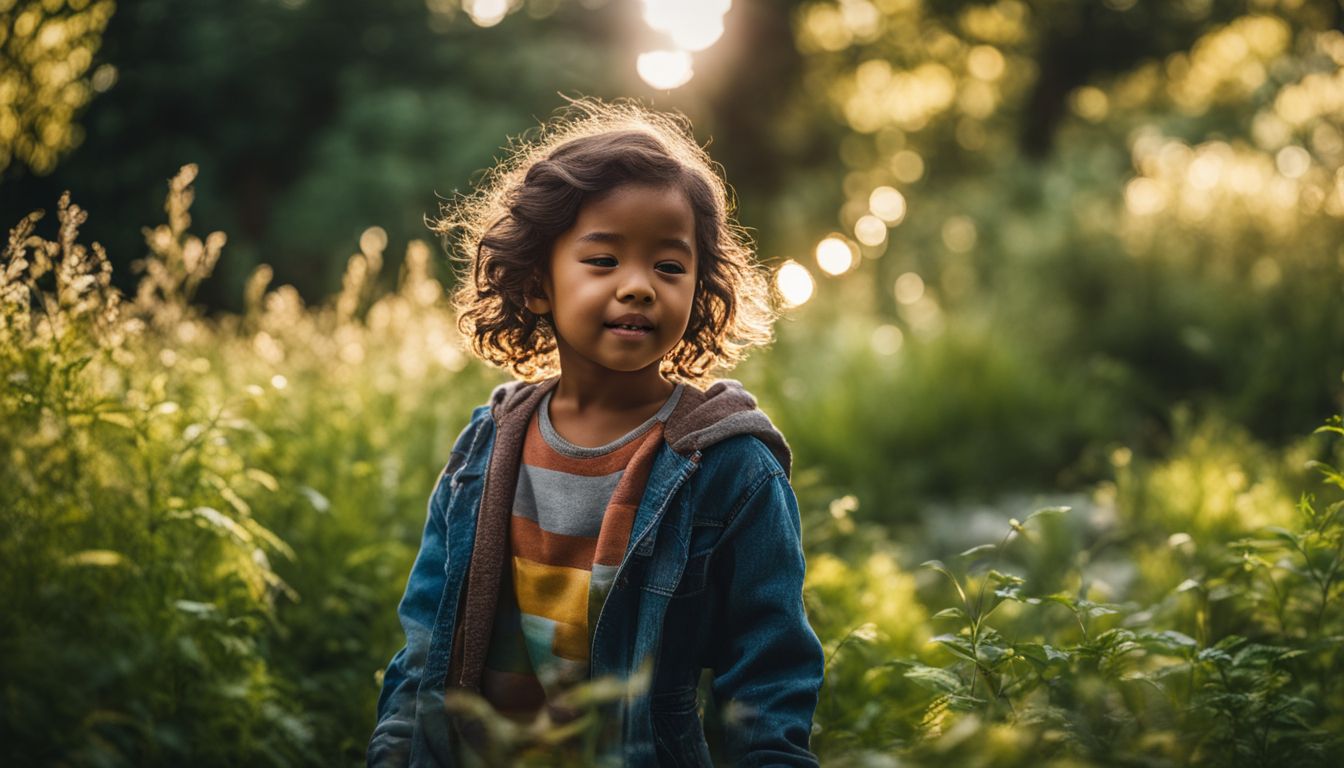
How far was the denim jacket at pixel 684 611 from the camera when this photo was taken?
1.85 meters

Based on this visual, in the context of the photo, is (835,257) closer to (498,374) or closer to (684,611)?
(498,374)

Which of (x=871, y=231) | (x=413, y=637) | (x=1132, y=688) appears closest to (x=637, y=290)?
(x=413, y=637)

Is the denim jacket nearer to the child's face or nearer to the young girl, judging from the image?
the young girl

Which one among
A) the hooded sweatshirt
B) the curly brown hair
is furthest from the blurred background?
the curly brown hair

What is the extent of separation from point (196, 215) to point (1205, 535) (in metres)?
14.2

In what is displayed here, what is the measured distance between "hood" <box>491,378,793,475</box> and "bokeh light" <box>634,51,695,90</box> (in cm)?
1495

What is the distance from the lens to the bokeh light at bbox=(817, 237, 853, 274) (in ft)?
34.9

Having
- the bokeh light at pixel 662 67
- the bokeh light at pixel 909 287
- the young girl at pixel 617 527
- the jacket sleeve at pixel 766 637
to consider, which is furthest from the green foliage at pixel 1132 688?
the bokeh light at pixel 662 67

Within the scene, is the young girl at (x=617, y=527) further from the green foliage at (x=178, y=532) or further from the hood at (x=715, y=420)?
the green foliage at (x=178, y=532)

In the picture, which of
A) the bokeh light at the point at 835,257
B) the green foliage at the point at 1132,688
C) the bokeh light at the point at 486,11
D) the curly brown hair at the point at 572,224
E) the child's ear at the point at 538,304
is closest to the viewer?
the green foliage at the point at 1132,688

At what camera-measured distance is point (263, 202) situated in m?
15.6

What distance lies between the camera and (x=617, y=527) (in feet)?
6.27

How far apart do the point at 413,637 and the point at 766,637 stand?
30.4 inches

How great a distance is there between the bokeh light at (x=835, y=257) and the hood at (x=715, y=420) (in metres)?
8.65
